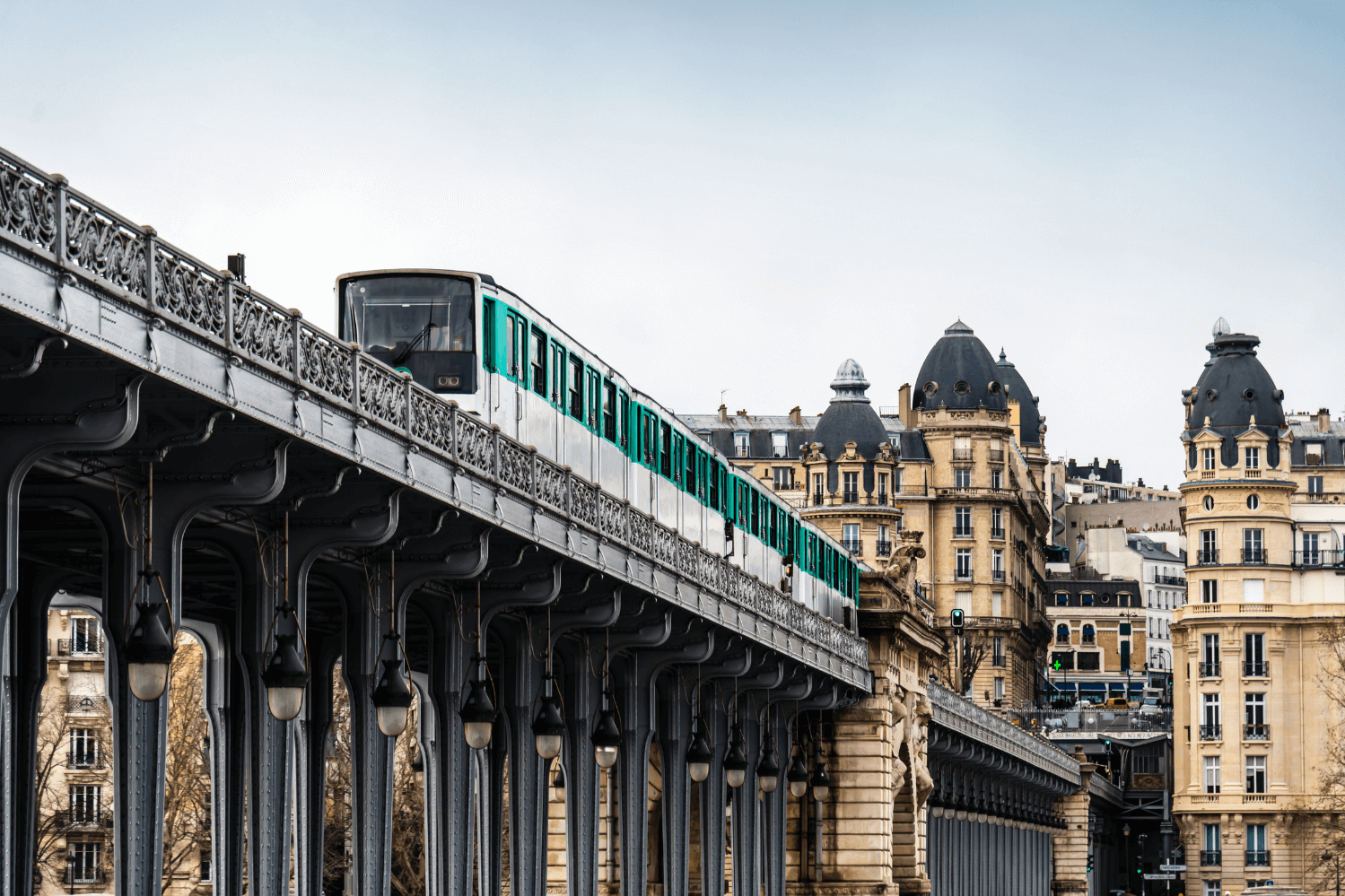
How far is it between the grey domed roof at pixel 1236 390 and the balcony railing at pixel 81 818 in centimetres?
7383

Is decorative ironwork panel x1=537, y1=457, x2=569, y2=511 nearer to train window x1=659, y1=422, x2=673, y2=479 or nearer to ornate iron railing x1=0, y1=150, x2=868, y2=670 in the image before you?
ornate iron railing x1=0, y1=150, x2=868, y2=670

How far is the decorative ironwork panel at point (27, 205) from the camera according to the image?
54.5ft

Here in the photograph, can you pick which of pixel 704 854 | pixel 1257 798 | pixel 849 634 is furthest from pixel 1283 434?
pixel 704 854

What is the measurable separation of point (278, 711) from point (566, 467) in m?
10.9

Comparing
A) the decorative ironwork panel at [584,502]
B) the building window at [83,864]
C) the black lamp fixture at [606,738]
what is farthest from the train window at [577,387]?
the building window at [83,864]

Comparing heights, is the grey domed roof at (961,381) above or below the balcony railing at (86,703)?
above

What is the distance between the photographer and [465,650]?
109 ft

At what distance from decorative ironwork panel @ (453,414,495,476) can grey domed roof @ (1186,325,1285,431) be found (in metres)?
110

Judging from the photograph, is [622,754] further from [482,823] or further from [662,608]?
[482,823]

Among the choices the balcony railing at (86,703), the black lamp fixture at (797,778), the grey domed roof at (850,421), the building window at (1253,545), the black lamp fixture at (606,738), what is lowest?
the black lamp fixture at (797,778)

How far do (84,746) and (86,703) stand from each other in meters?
1.64

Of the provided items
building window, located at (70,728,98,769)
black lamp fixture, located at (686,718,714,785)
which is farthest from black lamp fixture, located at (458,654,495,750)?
building window, located at (70,728,98,769)

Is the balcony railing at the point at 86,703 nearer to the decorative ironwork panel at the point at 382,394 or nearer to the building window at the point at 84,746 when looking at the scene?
the building window at the point at 84,746

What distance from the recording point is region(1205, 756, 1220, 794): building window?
5133 inches
